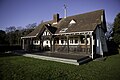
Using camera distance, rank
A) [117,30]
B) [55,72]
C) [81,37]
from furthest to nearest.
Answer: [117,30] < [81,37] < [55,72]

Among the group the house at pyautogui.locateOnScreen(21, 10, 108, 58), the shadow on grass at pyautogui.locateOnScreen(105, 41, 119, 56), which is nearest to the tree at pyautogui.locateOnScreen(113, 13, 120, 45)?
the shadow on grass at pyautogui.locateOnScreen(105, 41, 119, 56)

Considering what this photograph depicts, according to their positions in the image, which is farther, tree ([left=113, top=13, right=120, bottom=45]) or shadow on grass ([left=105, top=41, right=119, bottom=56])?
shadow on grass ([left=105, top=41, right=119, bottom=56])

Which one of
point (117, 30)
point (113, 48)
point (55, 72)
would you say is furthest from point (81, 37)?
point (55, 72)

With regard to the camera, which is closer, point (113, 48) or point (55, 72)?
point (55, 72)

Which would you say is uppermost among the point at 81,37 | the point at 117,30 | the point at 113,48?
the point at 117,30

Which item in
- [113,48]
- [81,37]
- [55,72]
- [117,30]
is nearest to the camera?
[55,72]

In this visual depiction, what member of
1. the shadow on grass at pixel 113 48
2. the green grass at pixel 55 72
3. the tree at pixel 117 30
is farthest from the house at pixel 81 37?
the green grass at pixel 55 72

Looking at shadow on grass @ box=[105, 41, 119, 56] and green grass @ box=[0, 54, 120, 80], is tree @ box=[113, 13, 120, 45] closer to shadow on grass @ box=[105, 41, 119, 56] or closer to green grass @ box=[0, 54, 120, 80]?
shadow on grass @ box=[105, 41, 119, 56]

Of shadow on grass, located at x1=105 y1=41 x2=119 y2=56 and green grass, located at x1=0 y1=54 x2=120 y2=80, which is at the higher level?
shadow on grass, located at x1=105 y1=41 x2=119 y2=56

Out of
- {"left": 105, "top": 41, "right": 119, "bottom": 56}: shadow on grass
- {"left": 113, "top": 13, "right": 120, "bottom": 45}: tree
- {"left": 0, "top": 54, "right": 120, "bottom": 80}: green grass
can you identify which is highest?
{"left": 113, "top": 13, "right": 120, "bottom": 45}: tree

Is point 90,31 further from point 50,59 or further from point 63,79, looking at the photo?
point 63,79

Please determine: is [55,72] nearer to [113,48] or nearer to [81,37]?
[81,37]

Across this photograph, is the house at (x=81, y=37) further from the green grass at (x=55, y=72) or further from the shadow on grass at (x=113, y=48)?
the green grass at (x=55, y=72)

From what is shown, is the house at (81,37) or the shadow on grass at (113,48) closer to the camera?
the house at (81,37)
